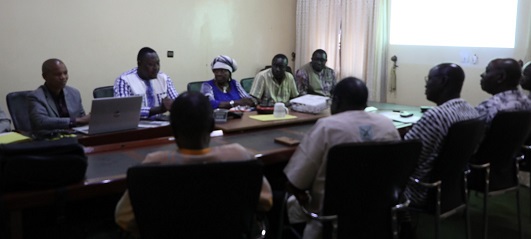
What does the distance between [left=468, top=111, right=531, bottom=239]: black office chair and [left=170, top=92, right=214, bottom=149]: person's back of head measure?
5.36 ft

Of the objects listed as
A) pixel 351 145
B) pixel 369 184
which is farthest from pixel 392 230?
pixel 351 145

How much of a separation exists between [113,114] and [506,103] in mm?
2378

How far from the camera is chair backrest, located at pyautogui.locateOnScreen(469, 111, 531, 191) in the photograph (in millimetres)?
2457

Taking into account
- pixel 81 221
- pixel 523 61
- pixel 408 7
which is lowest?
pixel 81 221

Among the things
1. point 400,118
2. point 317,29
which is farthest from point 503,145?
point 317,29

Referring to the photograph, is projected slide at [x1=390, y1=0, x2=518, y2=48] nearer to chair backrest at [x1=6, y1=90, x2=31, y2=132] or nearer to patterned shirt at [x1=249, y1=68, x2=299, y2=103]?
patterned shirt at [x1=249, y1=68, x2=299, y2=103]

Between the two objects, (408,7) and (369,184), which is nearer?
(369,184)

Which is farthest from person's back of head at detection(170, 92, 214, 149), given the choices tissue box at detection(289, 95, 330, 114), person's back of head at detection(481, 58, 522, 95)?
person's back of head at detection(481, 58, 522, 95)

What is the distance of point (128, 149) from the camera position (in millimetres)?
2367

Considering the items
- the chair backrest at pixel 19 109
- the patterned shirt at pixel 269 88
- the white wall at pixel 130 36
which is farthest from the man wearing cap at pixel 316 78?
the chair backrest at pixel 19 109

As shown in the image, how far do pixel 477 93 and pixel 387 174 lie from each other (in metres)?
3.96

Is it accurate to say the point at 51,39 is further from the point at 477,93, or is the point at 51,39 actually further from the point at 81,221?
the point at 477,93

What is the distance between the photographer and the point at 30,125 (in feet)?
10.9

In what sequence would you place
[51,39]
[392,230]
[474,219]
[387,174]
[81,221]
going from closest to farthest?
[387,174] < [392,230] < [81,221] < [474,219] < [51,39]
